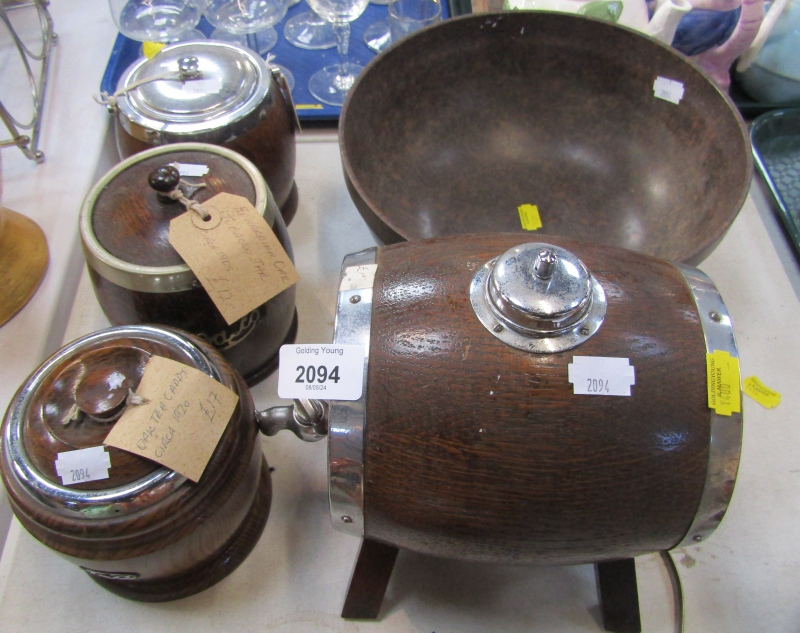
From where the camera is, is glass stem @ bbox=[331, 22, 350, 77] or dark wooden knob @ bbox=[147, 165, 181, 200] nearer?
dark wooden knob @ bbox=[147, 165, 181, 200]

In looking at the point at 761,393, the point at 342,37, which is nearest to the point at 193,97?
the point at 342,37

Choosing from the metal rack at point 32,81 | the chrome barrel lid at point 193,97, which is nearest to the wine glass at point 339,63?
the chrome barrel lid at point 193,97

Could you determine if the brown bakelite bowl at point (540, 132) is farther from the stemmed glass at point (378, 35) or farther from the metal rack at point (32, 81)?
the metal rack at point (32, 81)

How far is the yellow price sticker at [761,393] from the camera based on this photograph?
98cm

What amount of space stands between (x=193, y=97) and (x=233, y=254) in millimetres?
332

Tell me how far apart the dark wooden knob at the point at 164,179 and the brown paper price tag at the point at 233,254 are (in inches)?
1.5

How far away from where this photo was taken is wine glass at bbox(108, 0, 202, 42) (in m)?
1.34

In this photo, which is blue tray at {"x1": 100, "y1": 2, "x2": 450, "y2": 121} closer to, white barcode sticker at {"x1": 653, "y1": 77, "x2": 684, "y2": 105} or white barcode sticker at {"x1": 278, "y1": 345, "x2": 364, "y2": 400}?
white barcode sticker at {"x1": 653, "y1": 77, "x2": 684, "y2": 105}

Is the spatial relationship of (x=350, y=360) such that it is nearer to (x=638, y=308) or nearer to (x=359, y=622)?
(x=638, y=308)

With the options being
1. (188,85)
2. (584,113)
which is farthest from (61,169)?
(584,113)

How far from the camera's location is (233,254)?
0.75 meters

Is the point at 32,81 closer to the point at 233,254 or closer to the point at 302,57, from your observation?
the point at 302,57

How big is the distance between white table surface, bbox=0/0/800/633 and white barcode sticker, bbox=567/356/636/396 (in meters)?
0.40

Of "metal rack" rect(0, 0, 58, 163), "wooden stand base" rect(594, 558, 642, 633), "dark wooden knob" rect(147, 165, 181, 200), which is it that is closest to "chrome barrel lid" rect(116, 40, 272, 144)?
"dark wooden knob" rect(147, 165, 181, 200)
